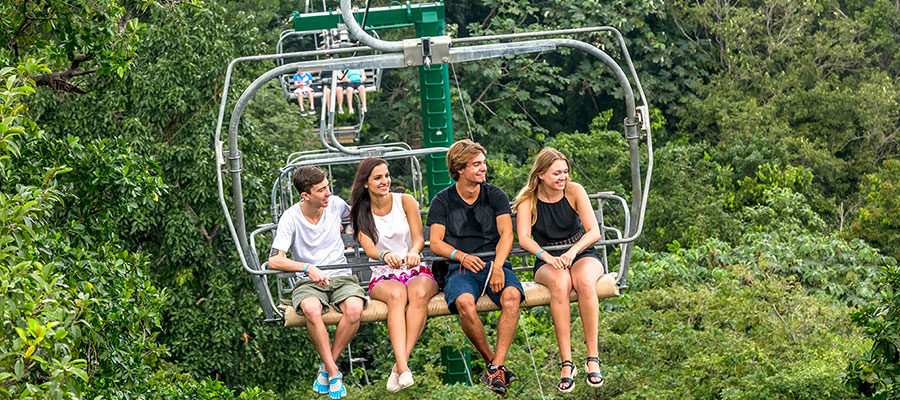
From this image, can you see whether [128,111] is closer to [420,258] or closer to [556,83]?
[420,258]

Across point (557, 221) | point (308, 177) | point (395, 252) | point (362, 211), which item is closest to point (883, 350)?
point (557, 221)

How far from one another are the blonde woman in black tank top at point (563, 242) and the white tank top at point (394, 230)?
1.85 ft

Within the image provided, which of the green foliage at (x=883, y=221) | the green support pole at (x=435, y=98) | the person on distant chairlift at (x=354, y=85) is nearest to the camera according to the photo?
the green support pole at (x=435, y=98)

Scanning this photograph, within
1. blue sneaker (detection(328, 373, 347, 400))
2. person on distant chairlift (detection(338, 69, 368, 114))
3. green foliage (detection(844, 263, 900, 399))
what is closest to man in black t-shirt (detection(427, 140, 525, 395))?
blue sneaker (detection(328, 373, 347, 400))

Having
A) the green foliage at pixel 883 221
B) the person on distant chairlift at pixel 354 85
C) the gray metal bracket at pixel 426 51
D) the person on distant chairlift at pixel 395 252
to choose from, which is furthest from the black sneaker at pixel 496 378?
the green foliage at pixel 883 221

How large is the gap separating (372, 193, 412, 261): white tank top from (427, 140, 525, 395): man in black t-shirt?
158mm

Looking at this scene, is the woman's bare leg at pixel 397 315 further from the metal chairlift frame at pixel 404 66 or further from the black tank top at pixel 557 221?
the black tank top at pixel 557 221

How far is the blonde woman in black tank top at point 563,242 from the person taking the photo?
20.1ft

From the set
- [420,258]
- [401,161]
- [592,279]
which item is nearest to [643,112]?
[592,279]

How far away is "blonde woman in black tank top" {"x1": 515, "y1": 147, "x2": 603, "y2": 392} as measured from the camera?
20.1 ft

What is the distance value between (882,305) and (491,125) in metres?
13.4

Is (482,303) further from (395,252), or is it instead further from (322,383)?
(322,383)

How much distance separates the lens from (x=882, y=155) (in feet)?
63.4

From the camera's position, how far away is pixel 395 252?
20.8 ft
